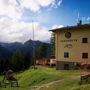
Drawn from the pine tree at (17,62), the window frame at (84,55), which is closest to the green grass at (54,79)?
the window frame at (84,55)

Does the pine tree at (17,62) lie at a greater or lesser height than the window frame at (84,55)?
lesser

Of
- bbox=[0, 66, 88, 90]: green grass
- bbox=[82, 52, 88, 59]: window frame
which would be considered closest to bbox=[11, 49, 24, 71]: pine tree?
bbox=[0, 66, 88, 90]: green grass

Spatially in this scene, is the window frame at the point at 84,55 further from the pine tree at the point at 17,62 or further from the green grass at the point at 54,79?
the pine tree at the point at 17,62

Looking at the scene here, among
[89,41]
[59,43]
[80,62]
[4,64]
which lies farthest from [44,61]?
[4,64]

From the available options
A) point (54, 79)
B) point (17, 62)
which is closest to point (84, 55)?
point (54, 79)

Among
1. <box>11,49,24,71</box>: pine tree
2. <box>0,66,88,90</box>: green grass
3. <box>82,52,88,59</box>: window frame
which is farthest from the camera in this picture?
<box>11,49,24,71</box>: pine tree

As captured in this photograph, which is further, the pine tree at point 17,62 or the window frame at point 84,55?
the pine tree at point 17,62

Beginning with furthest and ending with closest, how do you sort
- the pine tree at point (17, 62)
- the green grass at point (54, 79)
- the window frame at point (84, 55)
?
the pine tree at point (17, 62) → the window frame at point (84, 55) → the green grass at point (54, 79)

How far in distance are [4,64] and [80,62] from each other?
41.8 m

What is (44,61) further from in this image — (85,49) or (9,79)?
(85,49)

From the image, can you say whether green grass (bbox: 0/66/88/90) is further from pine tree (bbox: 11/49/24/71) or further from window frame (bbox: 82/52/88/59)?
pine tree (bbox: 11/49/24/71)

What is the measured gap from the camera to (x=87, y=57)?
76.1 feet

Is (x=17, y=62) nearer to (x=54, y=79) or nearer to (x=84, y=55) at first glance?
(x=84, y=55)

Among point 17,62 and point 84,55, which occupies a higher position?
point 84,55
